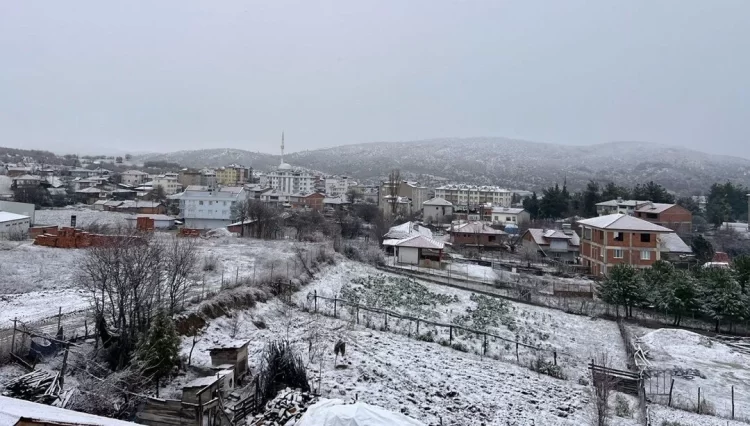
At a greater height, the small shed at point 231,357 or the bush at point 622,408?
the small shed at point 231,357

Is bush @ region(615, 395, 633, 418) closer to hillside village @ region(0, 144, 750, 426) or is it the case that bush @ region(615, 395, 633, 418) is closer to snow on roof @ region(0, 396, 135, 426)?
hillside village @ region(0, 144, 750, 426)

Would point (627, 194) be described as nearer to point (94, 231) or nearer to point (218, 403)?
point (94, 231)

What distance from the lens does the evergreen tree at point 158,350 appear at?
10.2 meters

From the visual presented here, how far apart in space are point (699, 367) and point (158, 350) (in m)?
16.3

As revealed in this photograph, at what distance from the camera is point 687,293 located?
2188 cm

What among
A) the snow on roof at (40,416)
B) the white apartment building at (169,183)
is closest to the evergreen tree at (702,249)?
the snow on roof at (40,416)

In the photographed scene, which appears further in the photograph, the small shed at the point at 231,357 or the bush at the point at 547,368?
the bush at the point at 547,368

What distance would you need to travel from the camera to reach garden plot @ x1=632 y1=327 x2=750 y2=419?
13.1 metres

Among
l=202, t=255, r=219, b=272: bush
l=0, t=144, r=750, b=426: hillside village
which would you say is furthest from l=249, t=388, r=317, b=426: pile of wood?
l=202, t=255, r=219, b=272: bush

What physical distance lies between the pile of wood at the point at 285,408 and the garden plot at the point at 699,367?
9260 millimetres

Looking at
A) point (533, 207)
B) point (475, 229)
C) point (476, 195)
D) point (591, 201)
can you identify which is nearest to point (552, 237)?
point (475, 229)

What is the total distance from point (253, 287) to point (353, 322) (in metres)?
3.88

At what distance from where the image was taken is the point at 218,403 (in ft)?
29.8

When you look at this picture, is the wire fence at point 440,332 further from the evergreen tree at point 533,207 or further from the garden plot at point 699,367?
the evergreen tree at point 533,207
